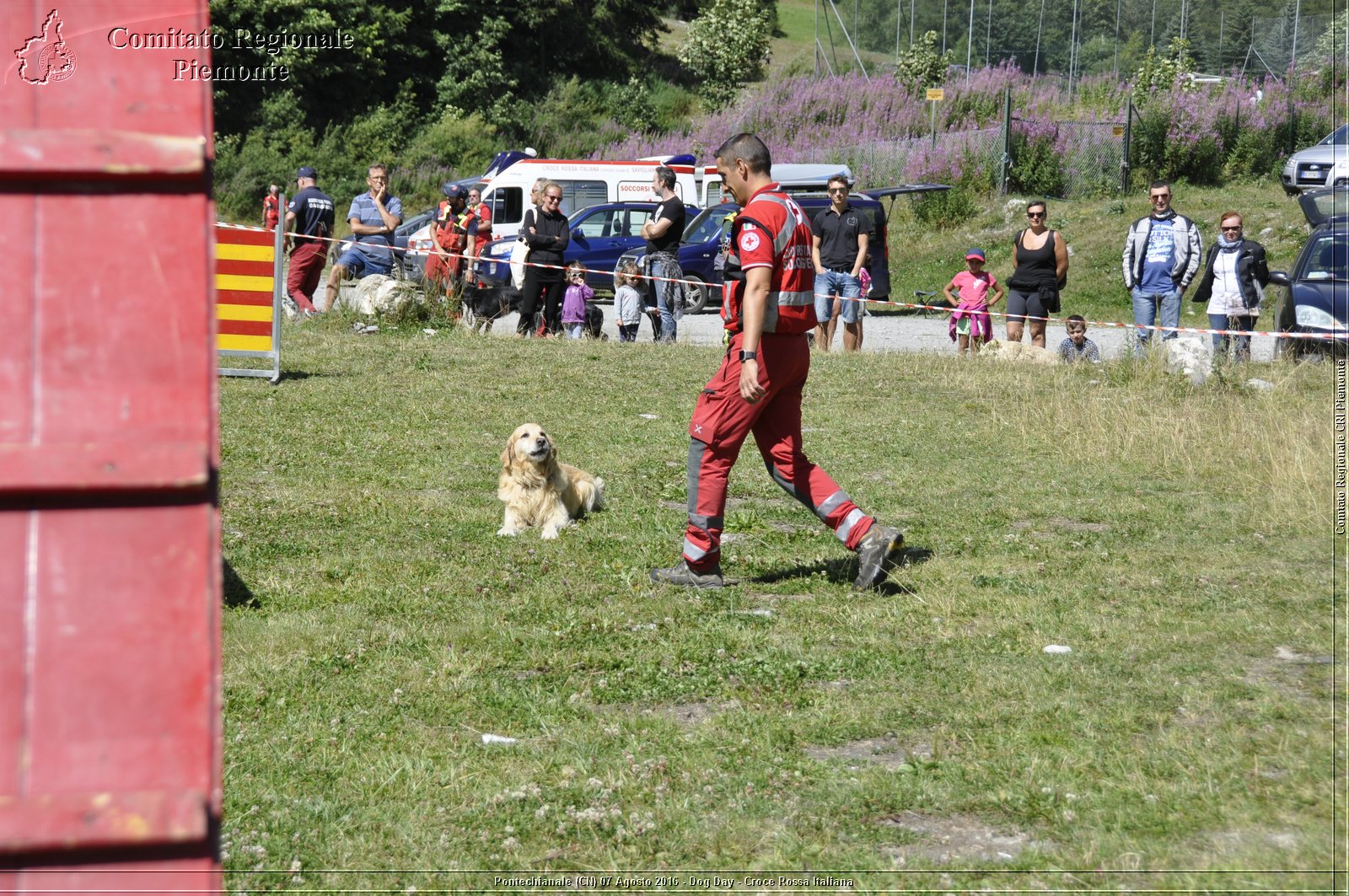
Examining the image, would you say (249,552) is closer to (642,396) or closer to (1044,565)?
(1044,565)

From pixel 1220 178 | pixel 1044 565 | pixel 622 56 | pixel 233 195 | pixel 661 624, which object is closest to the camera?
pixel 661 624

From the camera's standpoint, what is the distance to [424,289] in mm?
16641

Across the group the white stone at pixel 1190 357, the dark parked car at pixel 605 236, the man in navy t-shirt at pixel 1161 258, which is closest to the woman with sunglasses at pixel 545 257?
the man in navy t-shirt at pixel 1161 258

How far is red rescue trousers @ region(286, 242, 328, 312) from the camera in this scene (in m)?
16.4

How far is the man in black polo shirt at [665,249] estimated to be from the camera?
15148 millimetres

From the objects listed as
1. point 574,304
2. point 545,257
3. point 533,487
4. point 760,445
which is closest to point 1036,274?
point 545,257

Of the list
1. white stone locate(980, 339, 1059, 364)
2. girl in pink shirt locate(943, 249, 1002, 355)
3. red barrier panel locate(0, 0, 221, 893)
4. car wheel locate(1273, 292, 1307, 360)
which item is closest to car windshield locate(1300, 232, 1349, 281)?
car wheel locate(1273, 292, 1307, 360)

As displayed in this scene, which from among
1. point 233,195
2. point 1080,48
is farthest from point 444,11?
point 1080,48

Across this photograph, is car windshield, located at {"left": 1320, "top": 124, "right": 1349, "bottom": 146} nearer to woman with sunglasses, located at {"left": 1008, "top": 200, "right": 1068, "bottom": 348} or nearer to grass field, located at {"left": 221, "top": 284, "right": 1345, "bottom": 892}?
woman with sunglasses, located at {"left": 1008, "top": 200, "right": 1068, "bottom": 348}

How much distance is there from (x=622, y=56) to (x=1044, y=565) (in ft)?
165

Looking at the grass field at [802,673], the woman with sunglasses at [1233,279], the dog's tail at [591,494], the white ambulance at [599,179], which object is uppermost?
the white ambulance at [599,179]

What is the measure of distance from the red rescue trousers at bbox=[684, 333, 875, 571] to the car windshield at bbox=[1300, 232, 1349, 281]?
9.15 m

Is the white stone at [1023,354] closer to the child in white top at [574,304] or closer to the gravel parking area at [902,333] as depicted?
the gravel parking area at [902,333]

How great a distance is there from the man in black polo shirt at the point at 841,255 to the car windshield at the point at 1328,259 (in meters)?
4.70
